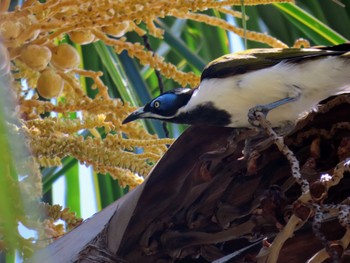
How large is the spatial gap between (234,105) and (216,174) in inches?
12.8

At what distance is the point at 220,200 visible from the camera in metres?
0.72

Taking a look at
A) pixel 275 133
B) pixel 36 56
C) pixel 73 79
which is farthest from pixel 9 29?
pixel 275 133

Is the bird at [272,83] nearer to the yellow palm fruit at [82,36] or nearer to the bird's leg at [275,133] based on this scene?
the bird's leg at [275,133]

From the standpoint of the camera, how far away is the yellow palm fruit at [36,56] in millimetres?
986

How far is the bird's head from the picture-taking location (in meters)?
1.18

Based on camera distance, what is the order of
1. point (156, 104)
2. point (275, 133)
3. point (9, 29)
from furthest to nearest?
1. point (156, 104)
2. point (9, 29)
3. point (275, 133)

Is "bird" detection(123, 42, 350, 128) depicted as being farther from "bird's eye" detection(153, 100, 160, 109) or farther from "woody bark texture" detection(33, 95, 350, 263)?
"woody bark texture" detection(33, 95, 350, 263)

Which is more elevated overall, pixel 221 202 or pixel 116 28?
pixel 116 28

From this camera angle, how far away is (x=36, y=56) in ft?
3.24

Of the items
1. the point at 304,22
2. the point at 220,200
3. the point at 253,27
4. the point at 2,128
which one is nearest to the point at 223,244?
the point at 220,200

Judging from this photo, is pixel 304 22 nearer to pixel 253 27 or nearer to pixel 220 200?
pixel 253 27

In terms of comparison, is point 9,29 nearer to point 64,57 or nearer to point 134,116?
point 64,57

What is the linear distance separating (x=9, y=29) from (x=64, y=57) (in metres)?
0.11

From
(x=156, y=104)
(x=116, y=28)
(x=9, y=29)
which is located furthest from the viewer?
(x=156, y=104)
